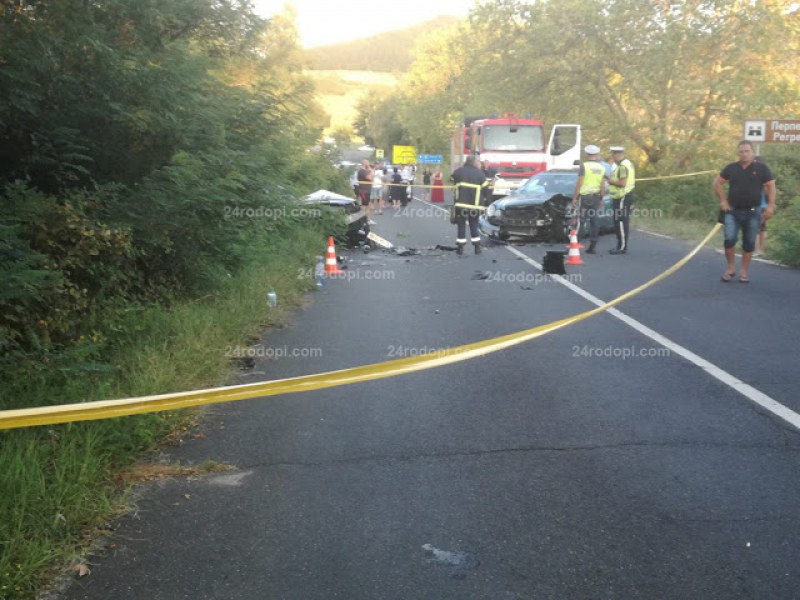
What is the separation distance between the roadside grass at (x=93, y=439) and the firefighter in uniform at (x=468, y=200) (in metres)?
8.28

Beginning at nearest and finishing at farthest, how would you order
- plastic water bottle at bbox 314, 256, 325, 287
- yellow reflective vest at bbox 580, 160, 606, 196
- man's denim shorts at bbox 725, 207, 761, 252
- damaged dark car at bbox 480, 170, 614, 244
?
man's denim shorts at bbox 725, 207, 761, 252
plastic water bottle at bbox 314, 256, 325, 287
yellow reflective vest at bbox 580, 160, 606, 196
damaged dark car at bbox 480, 170, 614, 244

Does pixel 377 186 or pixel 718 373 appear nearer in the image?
pixel 718 373

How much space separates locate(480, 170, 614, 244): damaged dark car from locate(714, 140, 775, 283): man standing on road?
18.2 ft

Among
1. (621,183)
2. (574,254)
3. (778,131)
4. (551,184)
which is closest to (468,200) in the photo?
(574,254)

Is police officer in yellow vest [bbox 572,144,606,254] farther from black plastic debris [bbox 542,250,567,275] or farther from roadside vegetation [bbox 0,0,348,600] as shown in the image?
roadside vegetation [bbox 0,0,348,600]

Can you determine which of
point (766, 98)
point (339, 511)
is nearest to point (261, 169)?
point (339, 511)

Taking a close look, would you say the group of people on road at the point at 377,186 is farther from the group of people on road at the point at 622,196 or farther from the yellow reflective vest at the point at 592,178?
the yellow reflective vest at the point at 592,178

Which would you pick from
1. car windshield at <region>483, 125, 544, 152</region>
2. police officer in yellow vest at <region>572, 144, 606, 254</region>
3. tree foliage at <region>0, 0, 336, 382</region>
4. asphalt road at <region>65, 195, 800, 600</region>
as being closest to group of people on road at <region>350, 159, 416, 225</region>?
car windshield at <region>483, 125, 544, 152</region>

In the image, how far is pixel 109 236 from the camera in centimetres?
673

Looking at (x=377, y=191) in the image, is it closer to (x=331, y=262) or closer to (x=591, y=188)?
(x=591, y=188)

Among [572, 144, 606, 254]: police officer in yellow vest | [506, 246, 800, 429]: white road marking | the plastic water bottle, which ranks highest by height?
[572, 144, 606, 254]: police officer in yellow vest

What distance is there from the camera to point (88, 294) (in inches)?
272

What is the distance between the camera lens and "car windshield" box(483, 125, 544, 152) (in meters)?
28.3

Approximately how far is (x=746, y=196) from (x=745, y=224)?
0.40m
